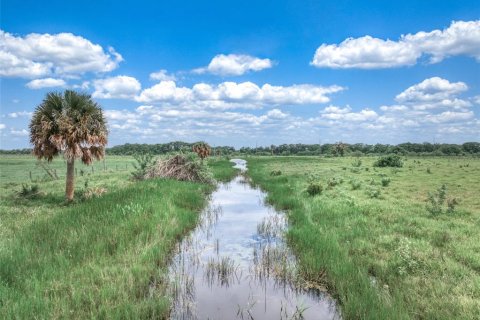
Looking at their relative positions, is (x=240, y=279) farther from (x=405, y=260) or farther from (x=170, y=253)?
(x=405, y=260)

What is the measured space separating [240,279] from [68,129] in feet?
43.5

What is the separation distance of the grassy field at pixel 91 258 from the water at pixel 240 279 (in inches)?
21.9

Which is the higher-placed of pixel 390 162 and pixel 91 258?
pixel 390 162

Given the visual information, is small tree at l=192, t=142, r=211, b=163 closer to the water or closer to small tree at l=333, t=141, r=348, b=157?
the water

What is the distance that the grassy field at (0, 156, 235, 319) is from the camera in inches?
307

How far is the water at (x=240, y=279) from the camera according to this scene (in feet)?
27.8

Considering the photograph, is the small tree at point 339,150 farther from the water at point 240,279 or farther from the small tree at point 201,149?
the water at point 240,279

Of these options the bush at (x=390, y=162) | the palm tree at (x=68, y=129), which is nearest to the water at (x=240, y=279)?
the palm tree at (x=68, y=129)

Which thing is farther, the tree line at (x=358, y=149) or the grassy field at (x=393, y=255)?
the tree line at (x=358, y=149)

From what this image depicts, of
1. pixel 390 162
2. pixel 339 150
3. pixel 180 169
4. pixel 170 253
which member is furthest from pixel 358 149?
pixel 170 253

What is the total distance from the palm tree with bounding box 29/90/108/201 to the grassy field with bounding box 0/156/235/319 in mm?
3022

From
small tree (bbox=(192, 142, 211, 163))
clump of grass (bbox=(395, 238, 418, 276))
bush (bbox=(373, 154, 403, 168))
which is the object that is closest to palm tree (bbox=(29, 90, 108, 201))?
clump of grass (bbox=(395, 238, 418, 276))

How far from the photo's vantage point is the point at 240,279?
10.6 meters

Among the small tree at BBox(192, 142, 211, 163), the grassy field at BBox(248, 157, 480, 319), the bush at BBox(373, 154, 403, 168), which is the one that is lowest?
the grassy field at BBox(248, 157, 480, 319)
